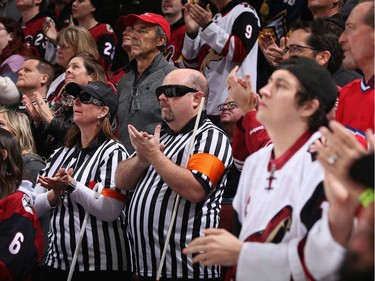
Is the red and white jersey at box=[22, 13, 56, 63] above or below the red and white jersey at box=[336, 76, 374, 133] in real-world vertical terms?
below

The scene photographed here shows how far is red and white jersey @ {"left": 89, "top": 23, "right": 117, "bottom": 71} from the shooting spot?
22.9 ft

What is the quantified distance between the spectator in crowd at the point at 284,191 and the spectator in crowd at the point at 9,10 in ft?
18.8

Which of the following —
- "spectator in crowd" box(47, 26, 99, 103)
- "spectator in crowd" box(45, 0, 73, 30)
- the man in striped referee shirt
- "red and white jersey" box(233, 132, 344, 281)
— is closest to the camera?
"red and white jersey" box(233, 132, 344, 281)

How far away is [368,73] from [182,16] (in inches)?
139

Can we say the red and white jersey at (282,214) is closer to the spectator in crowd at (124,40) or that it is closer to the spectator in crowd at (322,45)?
the spectator in crowd at (322,45)

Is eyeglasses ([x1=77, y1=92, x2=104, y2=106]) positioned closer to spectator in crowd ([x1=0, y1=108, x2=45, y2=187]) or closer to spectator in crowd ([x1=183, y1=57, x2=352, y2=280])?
spectator in crowd ([x1=0, y1=108, x2=45, y2=187])

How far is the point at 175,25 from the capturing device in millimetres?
6832

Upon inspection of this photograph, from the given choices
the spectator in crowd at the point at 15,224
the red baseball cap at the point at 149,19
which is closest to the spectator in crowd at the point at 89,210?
the spectator in crowd at the point at 15,224

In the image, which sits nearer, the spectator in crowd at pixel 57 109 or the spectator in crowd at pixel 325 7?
the spectator in crowd at pixel 325 7

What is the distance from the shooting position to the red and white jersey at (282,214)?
2.96 meters

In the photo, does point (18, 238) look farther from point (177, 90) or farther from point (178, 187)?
point (177, 90)

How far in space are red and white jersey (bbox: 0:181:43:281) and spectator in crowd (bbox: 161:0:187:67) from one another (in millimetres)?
2549

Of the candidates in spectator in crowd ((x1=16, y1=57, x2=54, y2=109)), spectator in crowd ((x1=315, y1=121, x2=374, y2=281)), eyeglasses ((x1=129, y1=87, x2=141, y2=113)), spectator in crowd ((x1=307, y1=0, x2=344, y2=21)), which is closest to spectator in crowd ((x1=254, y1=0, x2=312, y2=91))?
spectator in crowd ((x1=307, y1=0, x2=344, y2=21))

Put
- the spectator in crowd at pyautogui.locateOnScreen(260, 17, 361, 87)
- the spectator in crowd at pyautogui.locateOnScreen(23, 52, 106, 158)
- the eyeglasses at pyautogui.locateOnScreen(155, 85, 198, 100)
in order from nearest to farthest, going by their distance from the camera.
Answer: the spectator in crowd at pyautogui.locateOnScreen(260, 17, 361, 87)
the eyeglasses at pyautogui.locateOnScreen(155, 85, 198, 100)
the spectator in crowd at pyautogui.locateOnScreen(23, 52, 106, 158)
